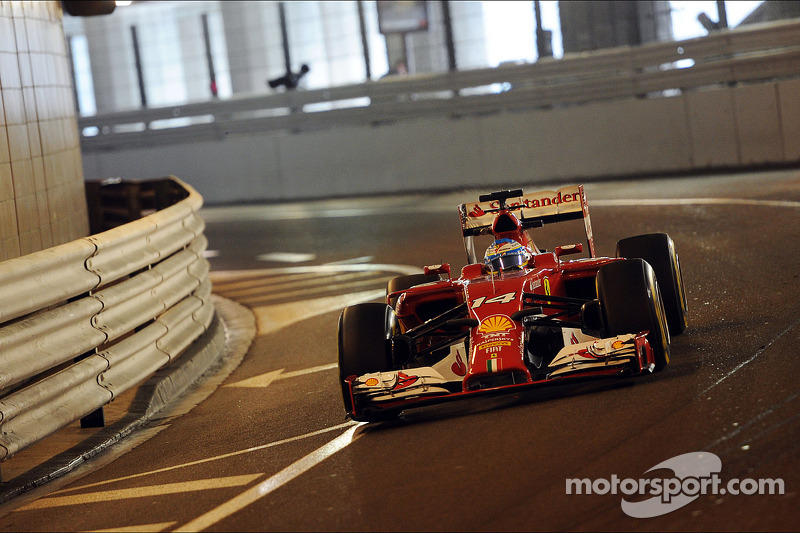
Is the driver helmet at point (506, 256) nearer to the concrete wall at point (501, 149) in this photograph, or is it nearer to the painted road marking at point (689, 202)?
the painted road marking at point (689, 202)

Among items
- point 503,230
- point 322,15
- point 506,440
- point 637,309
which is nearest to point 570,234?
point 503,230

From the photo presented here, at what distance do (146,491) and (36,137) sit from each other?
5976 mm

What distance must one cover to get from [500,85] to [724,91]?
440cm

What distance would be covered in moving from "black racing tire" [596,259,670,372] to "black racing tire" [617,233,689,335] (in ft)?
3.00

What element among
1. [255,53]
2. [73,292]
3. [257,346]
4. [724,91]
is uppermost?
[255,53]

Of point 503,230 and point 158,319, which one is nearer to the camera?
point 503,230

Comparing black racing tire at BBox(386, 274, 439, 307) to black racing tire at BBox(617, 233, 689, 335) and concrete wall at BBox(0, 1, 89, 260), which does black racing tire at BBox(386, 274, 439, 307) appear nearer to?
black racing tire at BBox(617, 233, 689, 335)

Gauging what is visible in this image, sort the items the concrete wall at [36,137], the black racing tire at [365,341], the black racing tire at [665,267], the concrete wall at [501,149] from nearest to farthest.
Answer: the black racing tire at [365,341] < the black racing tire at [665,267] < the concrete wall at [36,137] < the concrete wall at [501,149]

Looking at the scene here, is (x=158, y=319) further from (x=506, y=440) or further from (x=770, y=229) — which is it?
(x=770, y=229)

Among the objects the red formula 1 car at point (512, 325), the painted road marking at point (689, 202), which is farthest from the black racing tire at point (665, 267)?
the painted road marking at point (689, 202)

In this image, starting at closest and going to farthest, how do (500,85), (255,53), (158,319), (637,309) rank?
(637,309) → (158,319) → (500,85) → (255,53)

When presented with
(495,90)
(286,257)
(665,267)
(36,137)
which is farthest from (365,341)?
(495,90)

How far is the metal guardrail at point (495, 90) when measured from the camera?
58.3 ft

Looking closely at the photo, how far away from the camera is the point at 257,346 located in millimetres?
10156
